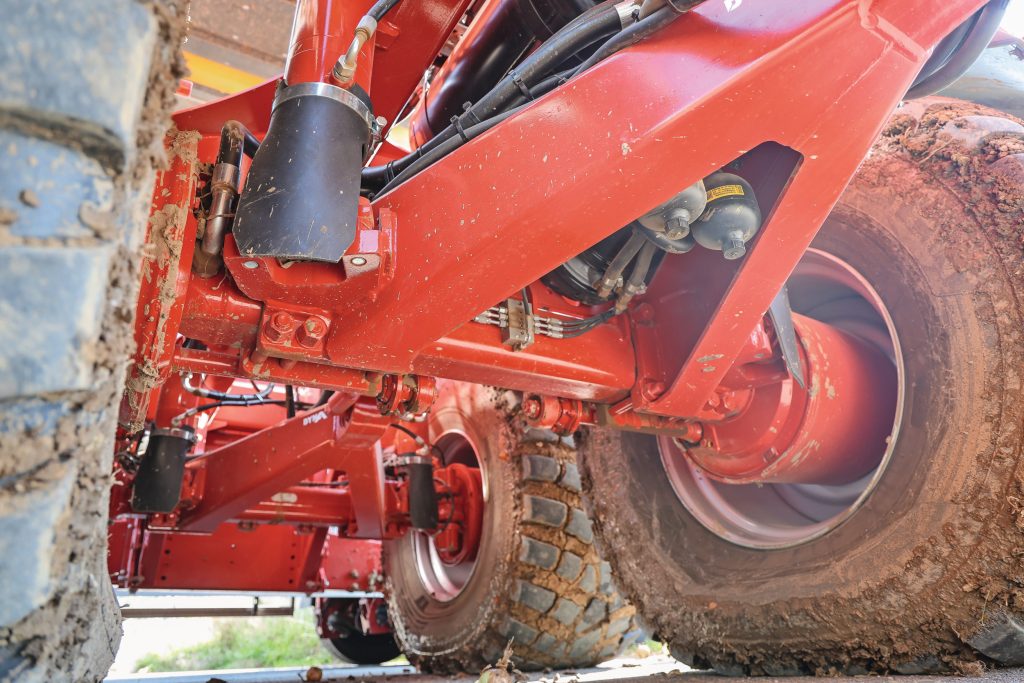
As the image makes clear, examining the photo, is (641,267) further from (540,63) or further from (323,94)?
(323,94)

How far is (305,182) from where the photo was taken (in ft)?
3.23

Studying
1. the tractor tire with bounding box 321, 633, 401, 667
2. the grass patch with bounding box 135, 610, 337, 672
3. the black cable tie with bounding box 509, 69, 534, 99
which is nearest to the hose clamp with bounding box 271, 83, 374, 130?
the black cable tie with bounding box 509, 69, 534, 99

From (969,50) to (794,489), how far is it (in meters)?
1.27

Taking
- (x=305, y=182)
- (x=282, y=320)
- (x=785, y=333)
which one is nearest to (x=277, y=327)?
(x=282, y=320)

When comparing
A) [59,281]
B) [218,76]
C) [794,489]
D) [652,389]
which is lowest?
[794,489]

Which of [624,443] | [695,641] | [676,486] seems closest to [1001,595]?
[695,641]

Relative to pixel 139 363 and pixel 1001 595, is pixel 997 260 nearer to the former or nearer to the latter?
pixel 1001 595

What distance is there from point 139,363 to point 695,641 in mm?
1354

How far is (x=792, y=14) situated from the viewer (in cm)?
97

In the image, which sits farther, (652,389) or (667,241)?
(652,389)

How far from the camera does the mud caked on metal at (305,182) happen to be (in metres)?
0.98

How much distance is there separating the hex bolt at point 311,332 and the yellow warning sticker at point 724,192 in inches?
29.8

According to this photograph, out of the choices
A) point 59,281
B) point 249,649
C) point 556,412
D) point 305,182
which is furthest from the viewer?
point 249,649

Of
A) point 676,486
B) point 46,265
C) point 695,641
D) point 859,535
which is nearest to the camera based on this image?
point 46,265
